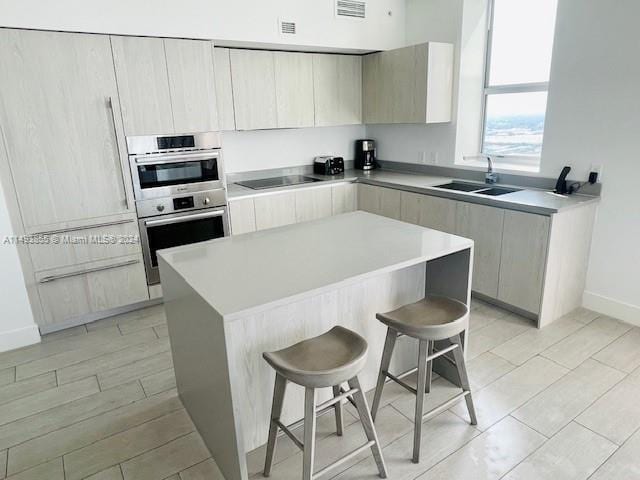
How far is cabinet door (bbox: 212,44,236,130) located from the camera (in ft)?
12.3

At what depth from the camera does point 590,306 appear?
3361 millimetres

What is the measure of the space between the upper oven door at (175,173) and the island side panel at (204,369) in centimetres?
146

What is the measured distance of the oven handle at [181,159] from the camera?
10.9 ft

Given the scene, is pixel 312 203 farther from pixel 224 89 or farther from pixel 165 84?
pixel 165 84

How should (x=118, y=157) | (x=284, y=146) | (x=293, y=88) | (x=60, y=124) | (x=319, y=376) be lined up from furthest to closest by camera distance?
(x=284, y=146)
(x=293, y=88)
(x=118, y=157)
(x=60, y=124)
(x=319, y=376)

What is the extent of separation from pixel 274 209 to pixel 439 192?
1.52 metres

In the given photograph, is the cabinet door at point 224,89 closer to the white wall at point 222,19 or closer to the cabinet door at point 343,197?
the white wall at point 222,19

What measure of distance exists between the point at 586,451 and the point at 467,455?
0.56 metres

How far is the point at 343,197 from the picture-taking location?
4.48 m

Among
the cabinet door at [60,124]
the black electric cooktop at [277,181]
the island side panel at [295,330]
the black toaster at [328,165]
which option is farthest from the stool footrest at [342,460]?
the black toaster at [328,165]

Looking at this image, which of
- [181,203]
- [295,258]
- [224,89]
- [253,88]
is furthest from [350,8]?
[295,258]

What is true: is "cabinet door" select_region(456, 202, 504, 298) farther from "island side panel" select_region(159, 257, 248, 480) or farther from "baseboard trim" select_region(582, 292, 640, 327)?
"island side panel" select_region(159, 257, 248, 480)

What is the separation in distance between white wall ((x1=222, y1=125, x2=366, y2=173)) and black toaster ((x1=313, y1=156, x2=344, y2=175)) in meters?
0.12

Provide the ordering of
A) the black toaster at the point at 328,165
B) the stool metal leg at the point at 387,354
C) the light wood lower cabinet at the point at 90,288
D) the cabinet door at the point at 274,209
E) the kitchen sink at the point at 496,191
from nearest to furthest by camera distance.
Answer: the stool metal leg at the point at 387,354, the light wood lower cabinet at the point at 90,288, the kitchen sink at the point at 496,191, the cabinet door at the point at 274,209, the black toaster at the point at 328,165
